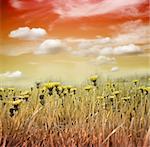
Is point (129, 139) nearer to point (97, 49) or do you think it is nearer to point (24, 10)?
point (97, 49)

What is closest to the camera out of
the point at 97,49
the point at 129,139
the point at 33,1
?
the point at 129,139

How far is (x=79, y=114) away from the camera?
7.68 ft

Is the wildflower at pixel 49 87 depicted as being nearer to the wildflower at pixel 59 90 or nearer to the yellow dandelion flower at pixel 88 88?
the wildflower at pixel 59 90

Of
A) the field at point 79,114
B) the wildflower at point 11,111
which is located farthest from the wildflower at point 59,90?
the wildflower at point 11,111

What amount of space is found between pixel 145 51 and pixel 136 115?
348 mm

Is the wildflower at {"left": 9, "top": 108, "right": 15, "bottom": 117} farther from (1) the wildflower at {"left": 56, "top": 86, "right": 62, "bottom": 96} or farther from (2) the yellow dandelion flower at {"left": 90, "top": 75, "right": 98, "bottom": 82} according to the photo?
(2) the yellow dandelion flower at {"left": 90, "top": 75, "right": 98, "bottom": 82}

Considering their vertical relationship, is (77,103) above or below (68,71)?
below

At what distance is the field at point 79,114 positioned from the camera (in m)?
2.24

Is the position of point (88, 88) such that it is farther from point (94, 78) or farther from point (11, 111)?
point (11, 111)

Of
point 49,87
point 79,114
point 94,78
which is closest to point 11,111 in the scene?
point 49,87

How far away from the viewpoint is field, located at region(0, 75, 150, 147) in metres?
2.24

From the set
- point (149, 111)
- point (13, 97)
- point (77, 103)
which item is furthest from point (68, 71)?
point (149, 111)

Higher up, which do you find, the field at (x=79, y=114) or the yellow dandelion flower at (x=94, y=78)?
the yellow dandelion flower at (x=94, y=78)

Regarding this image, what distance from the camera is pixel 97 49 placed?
2.36 m
